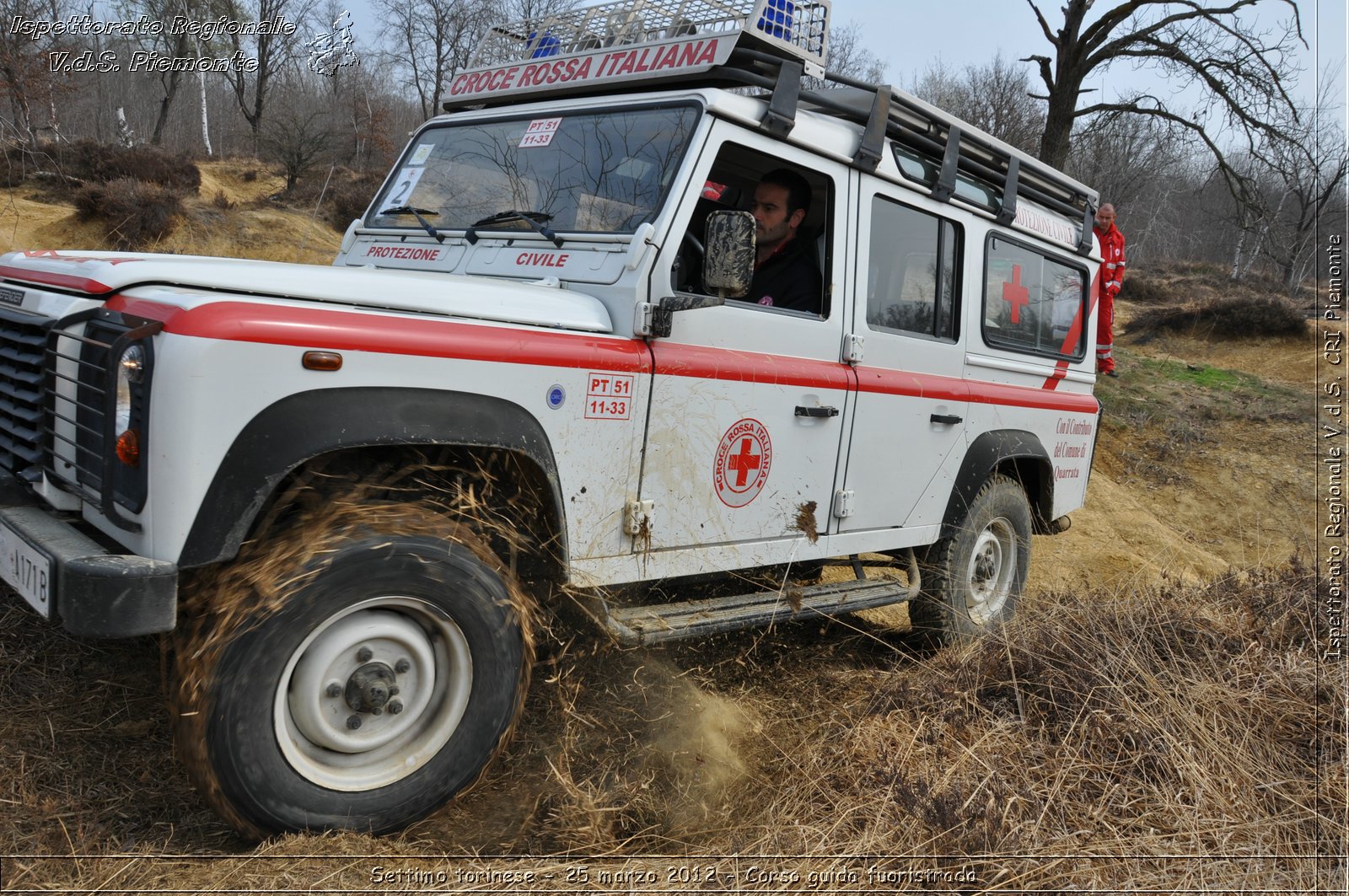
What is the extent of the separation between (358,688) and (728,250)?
172 cm

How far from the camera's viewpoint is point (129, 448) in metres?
2.33

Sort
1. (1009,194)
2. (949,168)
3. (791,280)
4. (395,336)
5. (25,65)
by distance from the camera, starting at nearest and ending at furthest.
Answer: (395,336)
(791,280)
(949,168)
(1009,194)
(25,65)

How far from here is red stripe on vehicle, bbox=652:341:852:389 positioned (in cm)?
332

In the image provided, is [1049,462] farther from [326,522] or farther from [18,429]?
[18,429]

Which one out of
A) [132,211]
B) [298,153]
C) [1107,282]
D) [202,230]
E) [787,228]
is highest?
[298,153]

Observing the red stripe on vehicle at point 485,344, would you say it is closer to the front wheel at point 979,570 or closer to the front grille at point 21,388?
the front grille at point 21,388

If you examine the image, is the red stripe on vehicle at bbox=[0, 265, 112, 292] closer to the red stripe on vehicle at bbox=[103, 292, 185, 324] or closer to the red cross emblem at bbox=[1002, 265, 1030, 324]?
the red stripe on vehicle at bbox=[103, 292, 185, 324]

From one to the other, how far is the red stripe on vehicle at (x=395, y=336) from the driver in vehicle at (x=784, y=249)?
3.21ft

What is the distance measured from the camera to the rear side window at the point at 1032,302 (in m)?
5.05

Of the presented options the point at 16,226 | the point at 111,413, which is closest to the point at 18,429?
the point at 111,413

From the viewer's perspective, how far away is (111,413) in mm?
2326

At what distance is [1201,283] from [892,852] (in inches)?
1083

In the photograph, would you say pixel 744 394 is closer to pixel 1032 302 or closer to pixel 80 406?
pixel 80 406

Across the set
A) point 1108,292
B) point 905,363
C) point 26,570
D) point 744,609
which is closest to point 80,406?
point 26,570
